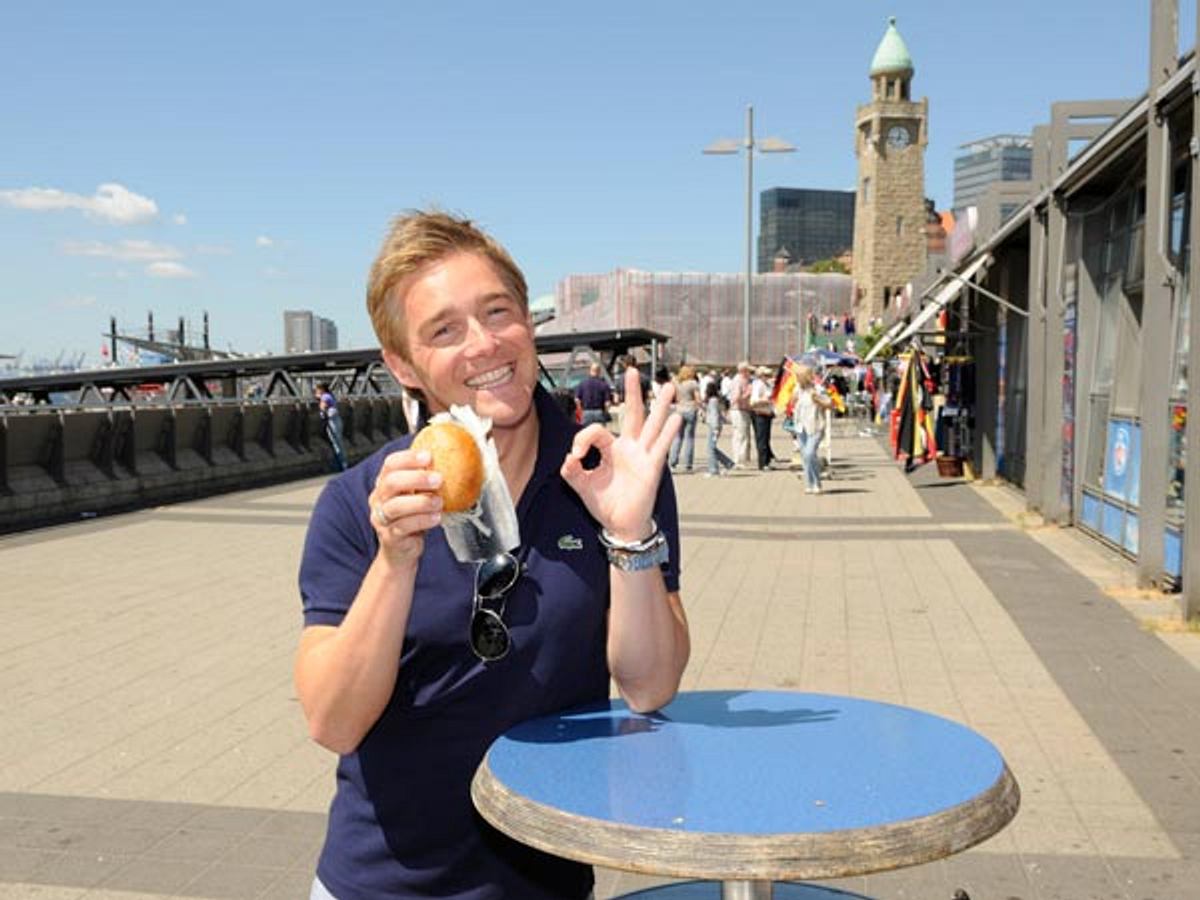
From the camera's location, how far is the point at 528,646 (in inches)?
82.6

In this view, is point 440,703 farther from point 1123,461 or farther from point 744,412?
point 744,412

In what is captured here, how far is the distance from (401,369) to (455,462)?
0.43 meters

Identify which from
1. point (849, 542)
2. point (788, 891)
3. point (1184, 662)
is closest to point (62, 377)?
A: point (849, 542)

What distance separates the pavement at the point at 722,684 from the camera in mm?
4406

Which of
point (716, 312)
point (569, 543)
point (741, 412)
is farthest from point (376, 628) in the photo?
point (716, 312)

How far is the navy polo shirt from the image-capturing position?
6.68ft

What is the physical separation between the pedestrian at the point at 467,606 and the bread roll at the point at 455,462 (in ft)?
0.38

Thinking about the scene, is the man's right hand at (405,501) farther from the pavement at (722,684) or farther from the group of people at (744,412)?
the group of people at (744,412)

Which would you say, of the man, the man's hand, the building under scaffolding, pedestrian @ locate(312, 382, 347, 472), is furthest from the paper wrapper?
the building under scaffolding

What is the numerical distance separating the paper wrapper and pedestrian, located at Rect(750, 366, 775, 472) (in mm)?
19815

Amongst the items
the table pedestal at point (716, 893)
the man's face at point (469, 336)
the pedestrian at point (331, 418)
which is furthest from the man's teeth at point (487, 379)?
the pedestrian at point (331, 418)

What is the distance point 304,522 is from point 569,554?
41.7ft

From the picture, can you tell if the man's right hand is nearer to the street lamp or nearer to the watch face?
the street lamp

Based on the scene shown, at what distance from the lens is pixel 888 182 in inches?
4269
